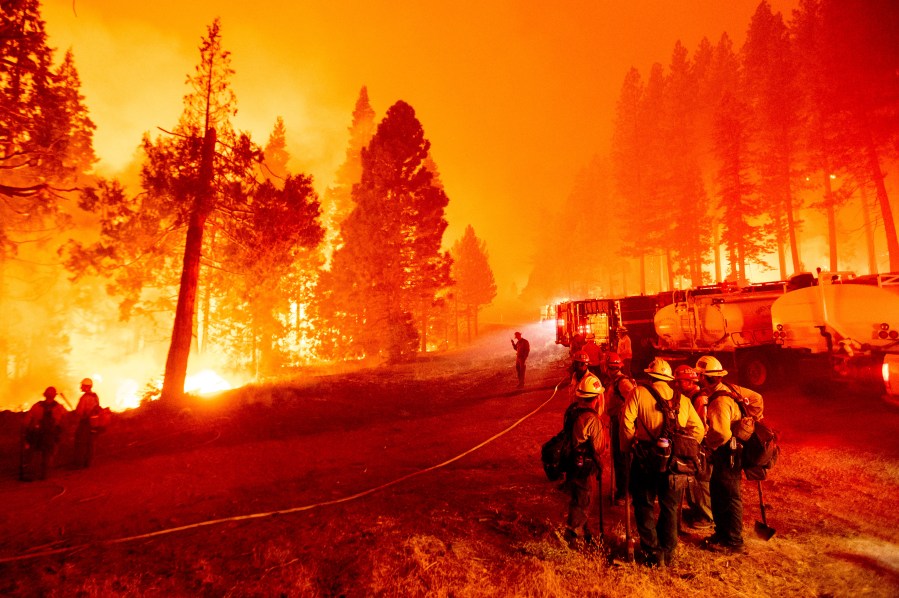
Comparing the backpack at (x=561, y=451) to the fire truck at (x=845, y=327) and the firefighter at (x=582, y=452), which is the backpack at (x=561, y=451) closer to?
the firefighter at (x=582, y=452)

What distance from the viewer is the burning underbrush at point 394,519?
474cm

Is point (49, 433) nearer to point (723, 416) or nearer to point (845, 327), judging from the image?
point (723, 416)

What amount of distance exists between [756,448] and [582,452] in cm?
212

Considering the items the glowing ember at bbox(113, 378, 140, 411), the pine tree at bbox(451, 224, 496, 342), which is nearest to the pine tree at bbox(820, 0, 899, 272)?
the pine tree at bbox(451, 224, 496, 342)

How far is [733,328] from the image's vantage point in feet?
52.7

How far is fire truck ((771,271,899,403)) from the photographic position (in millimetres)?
11539

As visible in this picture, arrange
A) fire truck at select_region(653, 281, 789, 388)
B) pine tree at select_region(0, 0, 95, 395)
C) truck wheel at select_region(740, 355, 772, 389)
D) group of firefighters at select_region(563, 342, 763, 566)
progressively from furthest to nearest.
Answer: fire truck at select_region(653, 281, 789, 388), truck wheel at select_region(740, 355, 772, 389), pine tree at select_region(0, 0, 95, 395), group of firefighters at select_region(563, 342, 763, 566)

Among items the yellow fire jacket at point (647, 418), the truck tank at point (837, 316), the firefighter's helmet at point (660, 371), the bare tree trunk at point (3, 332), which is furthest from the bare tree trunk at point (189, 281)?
the bare tree trunk at point (3, 332)

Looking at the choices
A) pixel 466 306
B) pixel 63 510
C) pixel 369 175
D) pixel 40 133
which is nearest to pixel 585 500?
pixel 63 510

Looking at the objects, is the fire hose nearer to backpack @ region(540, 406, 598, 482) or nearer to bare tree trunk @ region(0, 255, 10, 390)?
backpack @ region(540, 406, 598, 482)

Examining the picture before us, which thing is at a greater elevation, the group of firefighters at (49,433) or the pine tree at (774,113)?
the pine tree at (774,113)

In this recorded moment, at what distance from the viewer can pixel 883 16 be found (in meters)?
18.6

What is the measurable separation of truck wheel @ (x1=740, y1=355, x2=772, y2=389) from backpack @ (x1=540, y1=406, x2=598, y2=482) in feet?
43.6

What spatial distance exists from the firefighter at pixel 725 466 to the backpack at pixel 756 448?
0.11 feet
